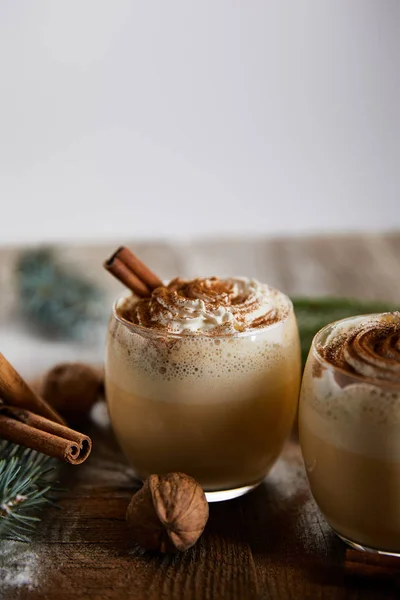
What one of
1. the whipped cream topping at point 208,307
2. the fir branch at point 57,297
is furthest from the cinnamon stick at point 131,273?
the fir branch at point 57,297

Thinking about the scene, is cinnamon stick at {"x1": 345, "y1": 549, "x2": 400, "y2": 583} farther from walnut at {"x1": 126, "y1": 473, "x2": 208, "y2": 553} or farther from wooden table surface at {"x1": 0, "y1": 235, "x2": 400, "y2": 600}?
walnut at {"x1": 126, "y1": 473, "x2": 208, "y2": 553}

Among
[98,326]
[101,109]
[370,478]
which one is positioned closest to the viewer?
[370,478]

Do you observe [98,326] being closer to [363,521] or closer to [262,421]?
[262,421]

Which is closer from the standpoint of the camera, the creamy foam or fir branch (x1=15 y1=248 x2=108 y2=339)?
the creamy foam

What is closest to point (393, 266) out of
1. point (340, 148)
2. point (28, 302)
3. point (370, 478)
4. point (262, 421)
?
point (340, 148)

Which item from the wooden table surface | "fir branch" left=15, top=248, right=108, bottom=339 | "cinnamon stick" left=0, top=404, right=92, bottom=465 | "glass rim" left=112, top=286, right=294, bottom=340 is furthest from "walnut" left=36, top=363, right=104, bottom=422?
"fir branch" left=15, top=248, right=108, bottom=339

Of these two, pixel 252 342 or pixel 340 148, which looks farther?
pixel 340 148
